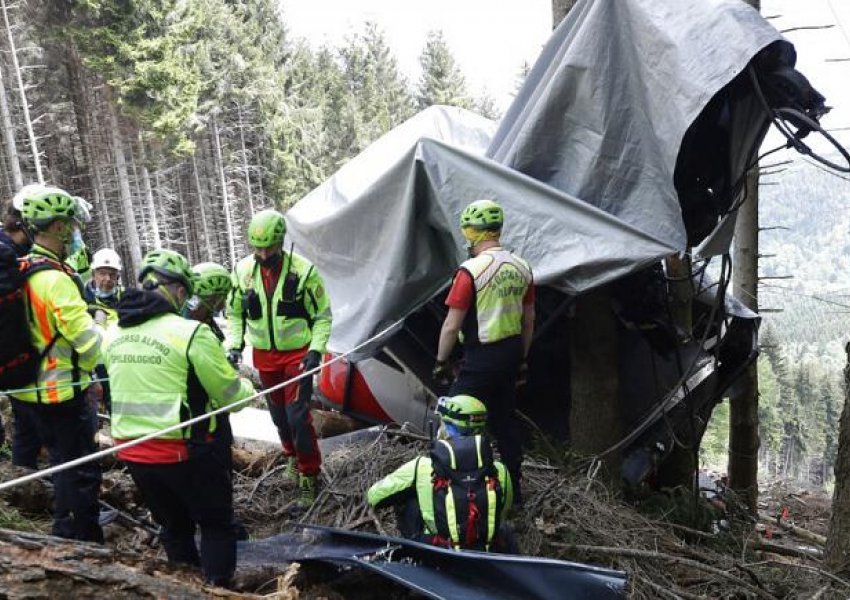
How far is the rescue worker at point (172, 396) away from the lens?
2.66m

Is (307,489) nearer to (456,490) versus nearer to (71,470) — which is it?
(71,470)

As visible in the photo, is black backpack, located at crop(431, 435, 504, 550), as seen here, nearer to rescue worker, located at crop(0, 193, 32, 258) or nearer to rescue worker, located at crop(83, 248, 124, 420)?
rescue worker, located at crop(0, 193, 32, 258)

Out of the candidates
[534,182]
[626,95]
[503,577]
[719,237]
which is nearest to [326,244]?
[534,182]

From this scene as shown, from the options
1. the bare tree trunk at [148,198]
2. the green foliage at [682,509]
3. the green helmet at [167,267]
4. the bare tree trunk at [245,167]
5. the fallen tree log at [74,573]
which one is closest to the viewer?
the fallen tree log at [74,573]

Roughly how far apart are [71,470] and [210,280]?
4.03 feet

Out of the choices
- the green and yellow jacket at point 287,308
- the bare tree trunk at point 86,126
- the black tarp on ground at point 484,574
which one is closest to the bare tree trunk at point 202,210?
the bare tree trunk at point 86,126

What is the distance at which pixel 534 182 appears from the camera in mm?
3857

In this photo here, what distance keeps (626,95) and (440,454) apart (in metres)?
2.37

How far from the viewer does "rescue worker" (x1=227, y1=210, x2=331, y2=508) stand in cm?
422

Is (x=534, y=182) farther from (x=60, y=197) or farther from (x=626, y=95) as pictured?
(x=60, y=197)

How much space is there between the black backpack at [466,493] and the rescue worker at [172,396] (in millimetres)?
949

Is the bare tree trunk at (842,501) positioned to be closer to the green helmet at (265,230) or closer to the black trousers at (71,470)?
the green helmet at (265,230)

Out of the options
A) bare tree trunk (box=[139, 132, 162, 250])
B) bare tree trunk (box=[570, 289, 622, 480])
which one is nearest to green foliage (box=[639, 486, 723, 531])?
bare tree trunk (box=[570, 289, 622, 480])

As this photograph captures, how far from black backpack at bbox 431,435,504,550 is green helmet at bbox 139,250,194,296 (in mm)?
1358
